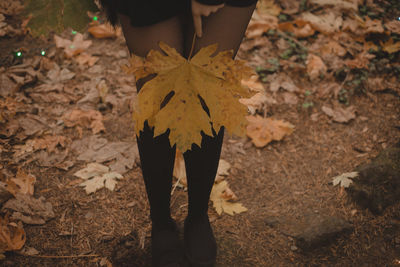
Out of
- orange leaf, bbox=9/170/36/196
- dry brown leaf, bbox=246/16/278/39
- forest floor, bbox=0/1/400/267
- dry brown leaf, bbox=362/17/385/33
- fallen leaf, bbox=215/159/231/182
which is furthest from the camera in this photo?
dry brown leaf, bbox=246/16/278/39

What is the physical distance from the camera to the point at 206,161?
1236 millimetres

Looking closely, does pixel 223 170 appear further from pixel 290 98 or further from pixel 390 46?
pixel 390 46

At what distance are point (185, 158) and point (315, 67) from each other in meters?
1.99

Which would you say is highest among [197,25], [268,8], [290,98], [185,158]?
[197,25]

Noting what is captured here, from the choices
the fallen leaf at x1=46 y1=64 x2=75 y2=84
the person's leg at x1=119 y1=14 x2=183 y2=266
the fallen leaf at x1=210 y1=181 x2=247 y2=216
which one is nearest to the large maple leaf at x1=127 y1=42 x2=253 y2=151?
the person's leg at x1=119 y1=14 x2=183 y2=266

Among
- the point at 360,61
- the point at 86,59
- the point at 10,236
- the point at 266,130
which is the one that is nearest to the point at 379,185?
the point at 266,130

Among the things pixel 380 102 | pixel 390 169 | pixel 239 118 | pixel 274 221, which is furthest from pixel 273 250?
pixel 380 102

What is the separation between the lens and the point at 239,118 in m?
0.98

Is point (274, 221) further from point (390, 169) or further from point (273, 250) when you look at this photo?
point (390, 169)

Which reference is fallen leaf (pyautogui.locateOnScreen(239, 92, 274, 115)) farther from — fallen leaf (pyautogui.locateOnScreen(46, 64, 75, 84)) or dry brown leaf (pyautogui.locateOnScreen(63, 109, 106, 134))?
fallen leaf (pyautogui.locateOnScreen(46, 64, 75, 84))

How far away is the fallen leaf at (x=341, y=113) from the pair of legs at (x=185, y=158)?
1538mm

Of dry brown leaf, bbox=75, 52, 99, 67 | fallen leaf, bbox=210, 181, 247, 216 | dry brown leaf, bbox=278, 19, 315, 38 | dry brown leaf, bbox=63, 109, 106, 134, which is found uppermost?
dry brown leaf, bbox=278, 19, 315, 38

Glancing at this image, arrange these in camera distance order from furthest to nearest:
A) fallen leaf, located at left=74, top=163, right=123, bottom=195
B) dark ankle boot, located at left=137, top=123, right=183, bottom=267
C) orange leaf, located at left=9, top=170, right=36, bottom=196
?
1. fallen leaf, located at left=74, top=163, right=123, bottom=195
2. orange leaf, located at left=9, top=170, right=36, bottom=196
3. dark ankle boot, located at left=137, top=123, right=183, bottom=267

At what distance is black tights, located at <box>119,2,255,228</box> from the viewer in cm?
98
